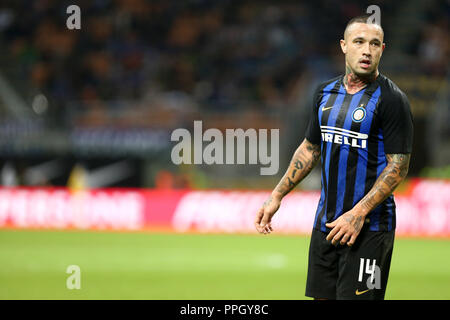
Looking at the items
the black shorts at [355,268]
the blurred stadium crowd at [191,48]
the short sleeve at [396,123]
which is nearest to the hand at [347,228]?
the black shorts at [355,268]

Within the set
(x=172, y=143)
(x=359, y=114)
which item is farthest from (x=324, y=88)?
(x=172, y=143)

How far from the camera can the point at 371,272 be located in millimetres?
4328

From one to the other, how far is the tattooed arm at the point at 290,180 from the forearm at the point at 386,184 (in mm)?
548

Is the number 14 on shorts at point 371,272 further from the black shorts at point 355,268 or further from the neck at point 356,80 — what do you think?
the neck at point 356,80

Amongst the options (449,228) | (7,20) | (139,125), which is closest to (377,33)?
(449,228)

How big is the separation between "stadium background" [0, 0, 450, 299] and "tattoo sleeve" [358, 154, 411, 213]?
440 cm

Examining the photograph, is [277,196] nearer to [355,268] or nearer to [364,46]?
[355,268]

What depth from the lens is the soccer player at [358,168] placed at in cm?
425

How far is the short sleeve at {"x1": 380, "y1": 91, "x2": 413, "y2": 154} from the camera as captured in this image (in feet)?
13.9

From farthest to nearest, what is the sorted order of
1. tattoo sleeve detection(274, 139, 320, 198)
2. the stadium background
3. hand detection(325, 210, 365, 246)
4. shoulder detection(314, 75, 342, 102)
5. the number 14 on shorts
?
the stadium background, tattoo sleeve detection(274, 139, 320, 198), shoulder detection(314, 75, 342, 102), the number 14 on shorts, hand detection(325, 210, 365, 246)

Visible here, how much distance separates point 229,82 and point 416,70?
5110 mm

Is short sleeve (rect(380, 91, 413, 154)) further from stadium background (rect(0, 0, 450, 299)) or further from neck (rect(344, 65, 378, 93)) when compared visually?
stadium background (rect(0, 0, 450, 299))

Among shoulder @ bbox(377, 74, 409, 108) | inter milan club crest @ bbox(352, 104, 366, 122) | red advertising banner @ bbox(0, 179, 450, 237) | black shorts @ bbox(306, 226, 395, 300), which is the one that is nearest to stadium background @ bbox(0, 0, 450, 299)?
red advertising banner @ bbox(0, 179, 450, 237)

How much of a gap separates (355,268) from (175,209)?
→ 11.7m
